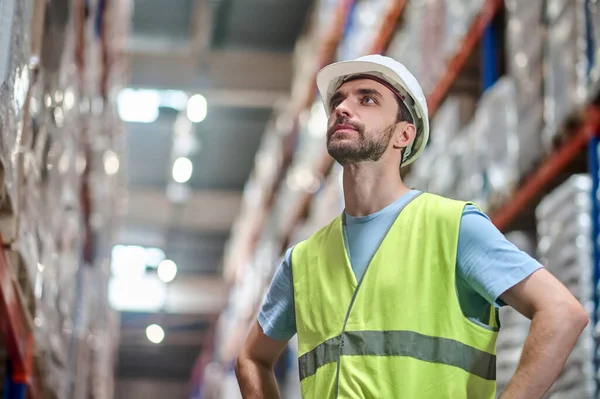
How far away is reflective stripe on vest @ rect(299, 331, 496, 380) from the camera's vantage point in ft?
7.02

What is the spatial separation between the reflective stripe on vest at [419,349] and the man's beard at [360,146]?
16.4 inches

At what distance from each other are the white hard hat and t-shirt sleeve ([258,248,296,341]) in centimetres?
41

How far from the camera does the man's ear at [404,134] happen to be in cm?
248

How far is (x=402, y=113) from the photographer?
8.19 ft

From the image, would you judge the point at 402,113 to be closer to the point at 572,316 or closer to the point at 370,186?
the point at 370,186

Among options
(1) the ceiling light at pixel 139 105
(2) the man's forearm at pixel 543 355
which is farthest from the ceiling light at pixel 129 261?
(2) the man's forearm at pixel 543 355

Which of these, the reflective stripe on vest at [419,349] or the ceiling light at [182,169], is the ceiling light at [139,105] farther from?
the reflective stripe on vest at [419,349]

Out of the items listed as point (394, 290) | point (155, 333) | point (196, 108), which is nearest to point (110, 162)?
point (196, 108)

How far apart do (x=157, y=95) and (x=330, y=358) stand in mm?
11626

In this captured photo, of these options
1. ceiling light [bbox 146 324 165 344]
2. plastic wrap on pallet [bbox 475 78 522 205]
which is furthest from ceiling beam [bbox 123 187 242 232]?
plastic wrap on pallet [bbox 475 78 522 205]

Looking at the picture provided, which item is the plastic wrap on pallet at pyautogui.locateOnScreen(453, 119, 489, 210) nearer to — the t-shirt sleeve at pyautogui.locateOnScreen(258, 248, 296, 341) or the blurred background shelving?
→ the blurred background shelving

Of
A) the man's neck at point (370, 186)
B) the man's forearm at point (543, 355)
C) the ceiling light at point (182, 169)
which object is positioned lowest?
the man's forearm at point (543, 355)

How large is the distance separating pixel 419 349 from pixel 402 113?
2.02 feet

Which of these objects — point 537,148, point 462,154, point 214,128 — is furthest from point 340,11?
point 214,128
